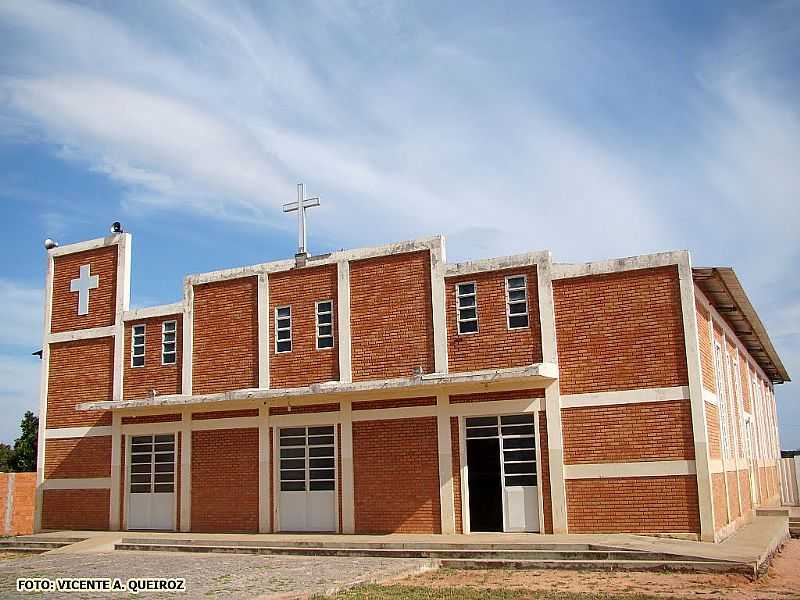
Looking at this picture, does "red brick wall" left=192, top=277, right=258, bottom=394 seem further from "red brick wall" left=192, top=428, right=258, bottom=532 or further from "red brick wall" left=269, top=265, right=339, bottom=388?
"red brick wall" left=192, top=428, right=258, bottom=532

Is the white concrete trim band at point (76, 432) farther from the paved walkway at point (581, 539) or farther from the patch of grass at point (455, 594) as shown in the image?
the patch of grass at point (455, 594)

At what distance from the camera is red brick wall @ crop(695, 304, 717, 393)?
18.5 m

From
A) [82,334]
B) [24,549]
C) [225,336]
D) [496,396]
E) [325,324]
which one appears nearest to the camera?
[496,396]

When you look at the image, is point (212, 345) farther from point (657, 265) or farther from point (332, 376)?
point (657, 265)

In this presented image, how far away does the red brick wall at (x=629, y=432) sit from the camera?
56.8 feet

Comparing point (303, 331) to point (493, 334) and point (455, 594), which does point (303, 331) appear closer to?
point (493, 334)

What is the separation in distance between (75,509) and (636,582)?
1559 centimetres

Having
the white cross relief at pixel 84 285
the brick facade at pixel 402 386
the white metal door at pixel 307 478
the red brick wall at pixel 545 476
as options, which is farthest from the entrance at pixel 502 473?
the white cross relief at pixel 84 285

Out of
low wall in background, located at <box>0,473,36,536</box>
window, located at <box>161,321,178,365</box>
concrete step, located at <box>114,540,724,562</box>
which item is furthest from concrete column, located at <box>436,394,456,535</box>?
low wall in background, located at <box>0,473,36,536</box>

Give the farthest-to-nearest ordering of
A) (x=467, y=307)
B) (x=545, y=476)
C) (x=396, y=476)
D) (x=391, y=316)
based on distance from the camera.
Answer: (x=391, y=316) → (x=396, y=476) → (x=467, y=307) → (x=545, y=476)

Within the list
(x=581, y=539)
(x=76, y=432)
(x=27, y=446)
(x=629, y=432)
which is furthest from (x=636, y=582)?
(x=27, y=446)

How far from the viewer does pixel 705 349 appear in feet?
63.3

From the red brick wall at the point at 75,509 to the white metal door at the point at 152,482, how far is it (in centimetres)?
81

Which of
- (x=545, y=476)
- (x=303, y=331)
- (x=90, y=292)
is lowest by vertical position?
(x=545, y=476)
